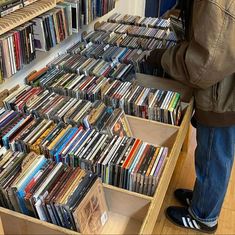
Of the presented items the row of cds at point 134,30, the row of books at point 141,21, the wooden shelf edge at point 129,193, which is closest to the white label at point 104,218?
the wooden shelf edge at point 129,193

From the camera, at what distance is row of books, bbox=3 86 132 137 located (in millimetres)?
1477

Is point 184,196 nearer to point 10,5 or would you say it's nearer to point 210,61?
point 210,61

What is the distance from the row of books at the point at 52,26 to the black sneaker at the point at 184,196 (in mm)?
1106

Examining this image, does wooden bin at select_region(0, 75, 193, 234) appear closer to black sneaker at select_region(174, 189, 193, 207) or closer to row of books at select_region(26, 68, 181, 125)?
row of books at select_region(26, 68, 181, 125)

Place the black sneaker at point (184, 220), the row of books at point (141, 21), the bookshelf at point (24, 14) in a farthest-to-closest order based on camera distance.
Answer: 1. the row of books at point (141, 21)
2. the black sneaker at point (184, 220)
3. the bookshelf at point (24, 14)

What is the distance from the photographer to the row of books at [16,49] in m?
1.39

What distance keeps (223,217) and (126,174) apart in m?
0.98

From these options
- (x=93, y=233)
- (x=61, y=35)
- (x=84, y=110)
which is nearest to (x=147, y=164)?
(x=93, y=233)

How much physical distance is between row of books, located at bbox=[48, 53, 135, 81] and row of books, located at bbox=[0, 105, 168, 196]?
449 millimetres

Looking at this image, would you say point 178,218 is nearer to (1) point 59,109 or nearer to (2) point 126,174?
(2) point 126,174

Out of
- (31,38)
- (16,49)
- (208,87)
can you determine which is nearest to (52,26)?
(31,38)

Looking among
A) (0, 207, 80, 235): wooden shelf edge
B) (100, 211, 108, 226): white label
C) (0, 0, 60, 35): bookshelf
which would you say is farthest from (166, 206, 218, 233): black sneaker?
(0, 0, 60, 35): bookshelf

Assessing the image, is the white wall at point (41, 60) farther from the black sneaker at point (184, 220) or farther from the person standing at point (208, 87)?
the black sneaker at point (184, 220)

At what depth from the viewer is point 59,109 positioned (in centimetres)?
154
